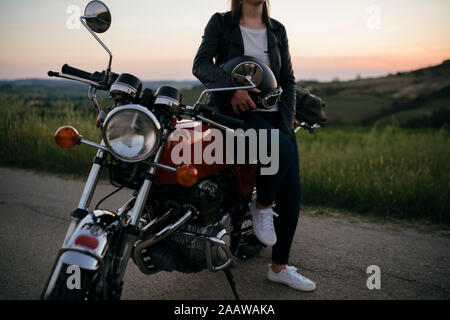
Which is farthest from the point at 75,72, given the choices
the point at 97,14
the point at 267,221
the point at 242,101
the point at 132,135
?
the point at 267,221

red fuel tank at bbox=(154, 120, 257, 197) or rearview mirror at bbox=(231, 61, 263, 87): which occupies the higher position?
rearview mirror at bbox=(231, 61, 263, 87)

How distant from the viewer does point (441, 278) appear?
296 cm

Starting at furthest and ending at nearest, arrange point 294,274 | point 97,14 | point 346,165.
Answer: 1. point 346,165
2. point 294,274
3. point 97,14

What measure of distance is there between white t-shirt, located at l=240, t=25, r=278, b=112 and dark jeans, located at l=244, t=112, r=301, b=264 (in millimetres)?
292

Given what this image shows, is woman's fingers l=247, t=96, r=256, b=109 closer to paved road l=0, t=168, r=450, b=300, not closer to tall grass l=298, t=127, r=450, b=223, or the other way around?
paved road l=0, t=168, r=450, b=300

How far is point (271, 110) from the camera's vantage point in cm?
266

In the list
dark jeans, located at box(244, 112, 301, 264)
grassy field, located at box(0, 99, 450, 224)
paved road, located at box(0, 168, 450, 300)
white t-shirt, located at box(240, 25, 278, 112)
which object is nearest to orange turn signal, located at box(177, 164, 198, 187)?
dark jeans, located at box(244, 112, 301, 264)

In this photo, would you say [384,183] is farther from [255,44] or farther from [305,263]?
[255,44]

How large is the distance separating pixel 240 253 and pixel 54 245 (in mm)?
1656

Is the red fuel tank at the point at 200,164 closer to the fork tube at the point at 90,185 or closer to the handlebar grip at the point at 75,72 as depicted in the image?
the fork tube at the point at 90,185

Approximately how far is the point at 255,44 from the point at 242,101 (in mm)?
702

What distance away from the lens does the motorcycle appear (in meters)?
1.78
